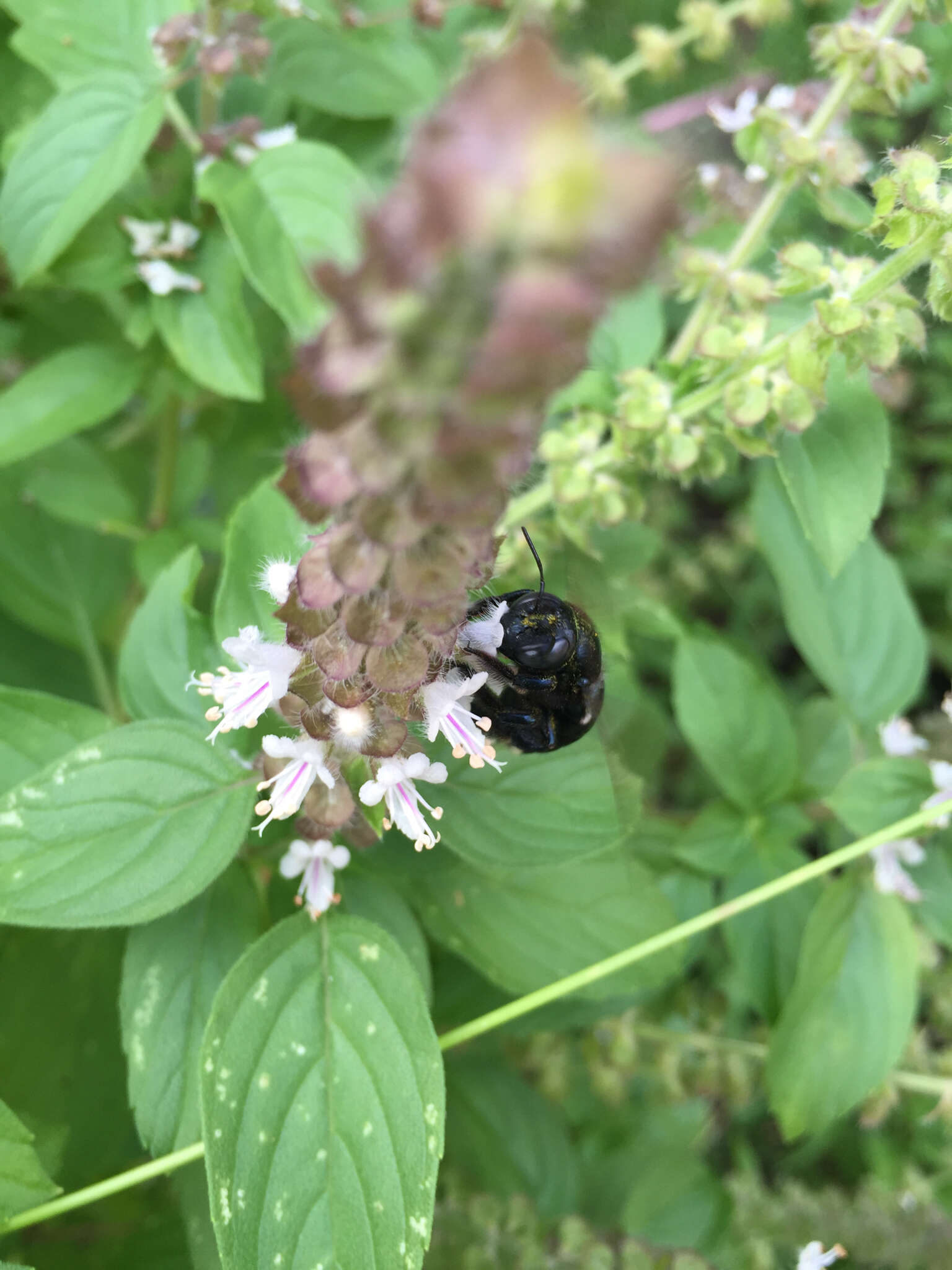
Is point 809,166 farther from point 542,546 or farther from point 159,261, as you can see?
point 159,261

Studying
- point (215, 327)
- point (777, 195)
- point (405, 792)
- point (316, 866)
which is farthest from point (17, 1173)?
point (777, 195)

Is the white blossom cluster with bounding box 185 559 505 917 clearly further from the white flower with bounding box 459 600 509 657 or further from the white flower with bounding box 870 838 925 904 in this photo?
the white flower with bounding box 870 838 925 904

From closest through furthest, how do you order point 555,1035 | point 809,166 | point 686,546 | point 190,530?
point 809,166 → point 190,530 → point 555,1035 → point 686,546

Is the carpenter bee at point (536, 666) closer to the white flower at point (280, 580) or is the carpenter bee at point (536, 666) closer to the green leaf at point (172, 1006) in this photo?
the white flower at point (280, 580)

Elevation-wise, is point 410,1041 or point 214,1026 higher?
point 214,1026

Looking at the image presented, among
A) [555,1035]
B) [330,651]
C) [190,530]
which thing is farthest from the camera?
[555,1035]

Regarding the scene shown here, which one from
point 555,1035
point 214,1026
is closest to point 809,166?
point 214,1026

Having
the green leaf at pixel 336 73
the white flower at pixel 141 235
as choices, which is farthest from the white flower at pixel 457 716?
the green leaf at pixel 336 73
